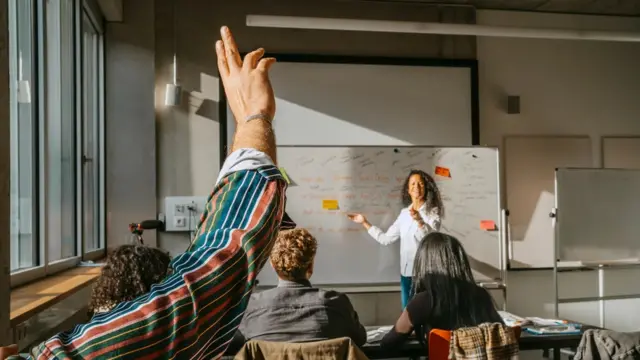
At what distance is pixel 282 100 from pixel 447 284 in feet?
8.24

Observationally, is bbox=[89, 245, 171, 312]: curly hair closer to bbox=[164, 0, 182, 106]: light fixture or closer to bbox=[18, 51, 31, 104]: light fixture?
bbox=[18, 51, 31, 104]: light fixture

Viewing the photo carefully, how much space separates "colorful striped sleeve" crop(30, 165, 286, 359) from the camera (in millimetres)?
431

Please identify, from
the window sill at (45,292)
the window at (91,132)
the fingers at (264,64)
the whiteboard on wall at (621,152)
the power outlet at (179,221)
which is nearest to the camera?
the fingers at (264,64)

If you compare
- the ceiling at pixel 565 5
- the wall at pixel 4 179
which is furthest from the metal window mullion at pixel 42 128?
the ceiling at pixel 565 5

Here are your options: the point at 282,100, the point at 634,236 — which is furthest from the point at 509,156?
the point at 282,100

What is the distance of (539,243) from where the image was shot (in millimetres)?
5168

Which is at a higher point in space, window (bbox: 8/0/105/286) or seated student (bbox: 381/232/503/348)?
window (bbox: 8/0/105/286)

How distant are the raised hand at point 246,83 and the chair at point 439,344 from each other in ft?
Result: 7.15

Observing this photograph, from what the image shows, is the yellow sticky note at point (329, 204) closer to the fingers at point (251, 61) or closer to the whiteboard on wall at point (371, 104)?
the whiteboard on wall at point (371, 104)

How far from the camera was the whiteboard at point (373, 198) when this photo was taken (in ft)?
15.2

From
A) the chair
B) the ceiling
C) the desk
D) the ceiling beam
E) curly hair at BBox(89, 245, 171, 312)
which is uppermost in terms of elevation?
the ceiling

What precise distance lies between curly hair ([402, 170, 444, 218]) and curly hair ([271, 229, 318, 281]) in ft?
6.86

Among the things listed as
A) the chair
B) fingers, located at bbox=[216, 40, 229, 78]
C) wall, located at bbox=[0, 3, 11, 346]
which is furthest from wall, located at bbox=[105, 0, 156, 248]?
fingers, located at bbox=[216, 40, 229, 78]

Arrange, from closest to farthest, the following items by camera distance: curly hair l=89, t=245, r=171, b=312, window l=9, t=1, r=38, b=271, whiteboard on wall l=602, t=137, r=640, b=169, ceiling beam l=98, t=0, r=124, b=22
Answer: curly hair l=89, t=245, r=171, b=312 < window l=9, t=1, r=38, b=271 < ceiling beam l=98, t=0, r=124, b=22 < whiteboard on wall l=602, t=137, r=640, b=169
